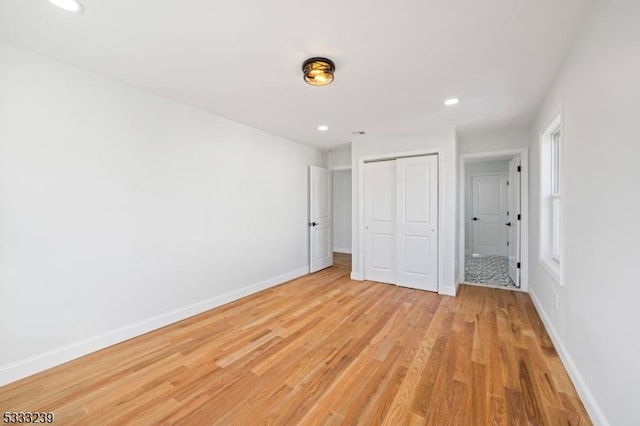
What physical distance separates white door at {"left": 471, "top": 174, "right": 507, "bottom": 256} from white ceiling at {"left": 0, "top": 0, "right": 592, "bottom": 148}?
424 centimetres

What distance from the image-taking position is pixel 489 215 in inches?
266

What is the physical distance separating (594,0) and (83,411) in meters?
3.91

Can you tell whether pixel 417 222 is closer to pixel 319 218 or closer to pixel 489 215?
pixel 319 218

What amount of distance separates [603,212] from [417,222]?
101 inches

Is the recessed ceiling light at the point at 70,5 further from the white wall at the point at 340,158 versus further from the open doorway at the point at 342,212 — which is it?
Result: the open doorway at the point at 342,212

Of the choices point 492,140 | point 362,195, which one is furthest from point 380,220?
point 492,140

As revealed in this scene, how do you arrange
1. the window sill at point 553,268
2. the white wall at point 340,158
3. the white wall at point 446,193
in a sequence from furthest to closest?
the white wall at point 340,158
the white wall at point 446,193
the window sill at point 553,268

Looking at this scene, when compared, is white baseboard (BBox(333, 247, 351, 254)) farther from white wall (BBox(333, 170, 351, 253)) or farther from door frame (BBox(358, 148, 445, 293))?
door frame (BBox(358, 148, 445, 293))

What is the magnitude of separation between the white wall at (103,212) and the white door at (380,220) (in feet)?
6.74

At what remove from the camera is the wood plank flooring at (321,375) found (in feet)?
5.26

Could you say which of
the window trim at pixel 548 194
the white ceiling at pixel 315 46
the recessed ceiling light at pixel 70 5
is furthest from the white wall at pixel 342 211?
the recessed ceiling light at pixel 70 5

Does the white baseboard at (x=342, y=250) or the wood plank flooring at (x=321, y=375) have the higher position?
the white baseboard at (x=342, y=250)

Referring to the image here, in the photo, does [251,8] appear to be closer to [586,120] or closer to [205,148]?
[205,148]

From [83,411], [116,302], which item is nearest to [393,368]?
[83,411]
